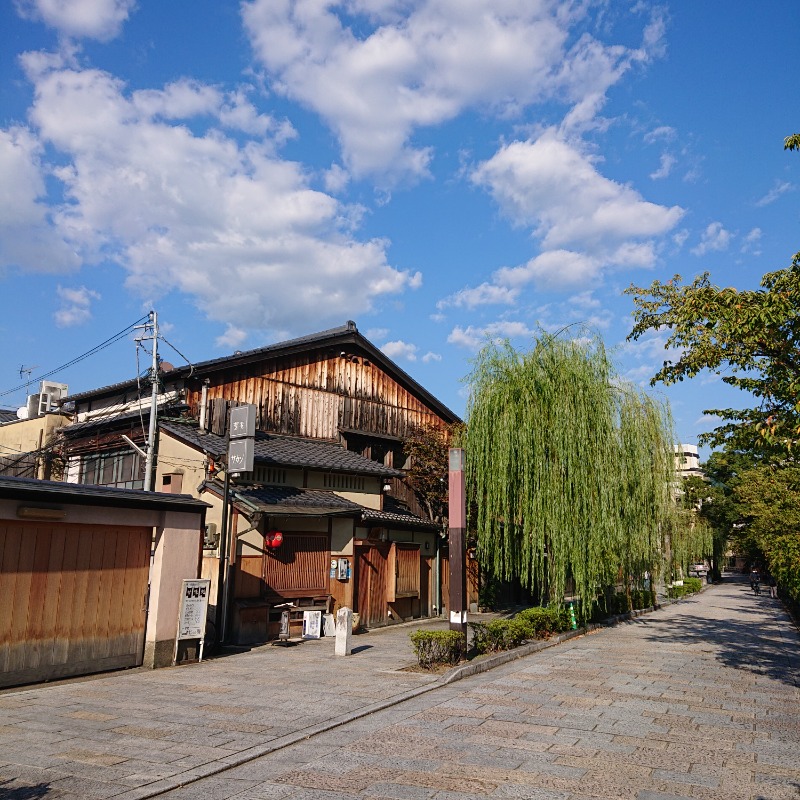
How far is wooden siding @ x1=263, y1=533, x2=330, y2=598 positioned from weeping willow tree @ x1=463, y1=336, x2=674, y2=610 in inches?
170

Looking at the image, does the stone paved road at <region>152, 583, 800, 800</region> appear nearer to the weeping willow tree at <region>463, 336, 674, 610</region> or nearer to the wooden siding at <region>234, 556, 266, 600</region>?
the weeping willow tree at <region>463, 336, 674, 610</region>

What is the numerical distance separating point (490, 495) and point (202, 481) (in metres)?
7.49

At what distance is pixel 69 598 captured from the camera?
10.8 m

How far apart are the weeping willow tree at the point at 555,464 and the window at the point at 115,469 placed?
32.6ft

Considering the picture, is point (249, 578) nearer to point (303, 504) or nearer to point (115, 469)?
point (303, 504)

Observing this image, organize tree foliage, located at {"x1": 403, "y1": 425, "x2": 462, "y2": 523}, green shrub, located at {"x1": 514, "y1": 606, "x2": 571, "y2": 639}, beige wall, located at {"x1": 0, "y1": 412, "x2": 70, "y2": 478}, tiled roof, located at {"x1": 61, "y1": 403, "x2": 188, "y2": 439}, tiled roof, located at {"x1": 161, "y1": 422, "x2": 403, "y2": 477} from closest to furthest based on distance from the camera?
green shrub, located at {"x1": 514, "y1": 606, "x2": 571, "y2": 639}, tiled roof, located at {"x1": 161, "y1": 422, "x2": 403, "y2": 477}, tiled roof, located at {"x1": 61, "y1": 403, "x2": 188, "y2": 439}, tree foliage, located at {"x1": 403, "y1": 425, "x2": 462, "y2": 523}, beige wall, located at {"x1": 0, "y1": 412, "x2": 70, "y2": 478}

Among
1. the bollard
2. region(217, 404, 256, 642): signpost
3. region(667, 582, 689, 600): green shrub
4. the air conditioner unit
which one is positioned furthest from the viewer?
region(667, 582, 689, 600): green shrub

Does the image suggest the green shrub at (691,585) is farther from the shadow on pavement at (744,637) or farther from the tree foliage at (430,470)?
the tree foliage at (430,470)

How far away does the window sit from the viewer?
20406mm

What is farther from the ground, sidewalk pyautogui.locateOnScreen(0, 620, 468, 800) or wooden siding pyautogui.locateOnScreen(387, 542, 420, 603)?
wooden siding pyautogui.locateOnScreen(387, 542, 420, 603)

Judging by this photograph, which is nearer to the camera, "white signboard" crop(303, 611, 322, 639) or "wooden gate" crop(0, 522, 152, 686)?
"wooden gate" crop(0, 522, 152, 686)

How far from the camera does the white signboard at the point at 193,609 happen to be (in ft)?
40.7

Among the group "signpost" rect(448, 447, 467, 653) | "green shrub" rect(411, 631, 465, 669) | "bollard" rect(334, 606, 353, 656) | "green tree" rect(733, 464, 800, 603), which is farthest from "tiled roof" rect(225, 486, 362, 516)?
"green tree" rect(733, 464, 800, 603)

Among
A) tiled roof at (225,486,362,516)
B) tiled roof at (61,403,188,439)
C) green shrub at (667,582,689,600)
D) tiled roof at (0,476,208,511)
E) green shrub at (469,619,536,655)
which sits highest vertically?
tiled roof at (61,403,188,439)
